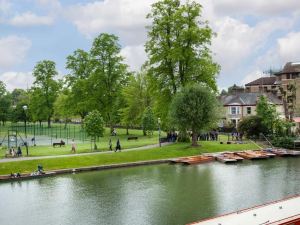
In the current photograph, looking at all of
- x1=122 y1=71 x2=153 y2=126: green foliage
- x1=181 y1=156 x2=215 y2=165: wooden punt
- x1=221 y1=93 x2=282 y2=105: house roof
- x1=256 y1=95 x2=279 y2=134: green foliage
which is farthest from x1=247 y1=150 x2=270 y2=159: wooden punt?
x1=221 y1=93 x2=282 y2=105: house roof

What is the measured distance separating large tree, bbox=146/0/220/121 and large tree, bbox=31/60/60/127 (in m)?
56.2

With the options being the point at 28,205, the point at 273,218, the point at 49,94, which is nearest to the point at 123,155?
the point at 28,205

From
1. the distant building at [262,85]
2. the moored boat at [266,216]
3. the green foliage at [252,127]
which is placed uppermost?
the distant building at [262,85]

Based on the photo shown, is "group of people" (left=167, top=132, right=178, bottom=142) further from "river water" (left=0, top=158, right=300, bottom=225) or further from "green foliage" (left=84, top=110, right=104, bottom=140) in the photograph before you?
"river water" (left=0, top=158, right=300, bottom=225)

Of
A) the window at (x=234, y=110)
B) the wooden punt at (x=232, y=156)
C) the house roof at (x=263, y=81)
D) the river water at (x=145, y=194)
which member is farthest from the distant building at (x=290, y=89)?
the river water at (x=145, y=194)

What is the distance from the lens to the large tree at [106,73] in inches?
3445

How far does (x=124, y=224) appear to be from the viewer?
2889 cm

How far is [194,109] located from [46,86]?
68451 mm

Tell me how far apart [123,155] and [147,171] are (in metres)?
6.86

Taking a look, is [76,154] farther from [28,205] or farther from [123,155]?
[28,205]

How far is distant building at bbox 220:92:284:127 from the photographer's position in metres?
96.1

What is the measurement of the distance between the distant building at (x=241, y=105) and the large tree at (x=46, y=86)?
50586 mm

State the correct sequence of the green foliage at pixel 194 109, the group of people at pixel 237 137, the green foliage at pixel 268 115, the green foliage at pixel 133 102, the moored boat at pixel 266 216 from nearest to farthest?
1. the moored boat at pixel 266 216
2. the green foliage at pixel 194 109
3. the green foliage at pixel 268 115
4. the group of people at pixel 237 137
5. the green foliage at pixel 133 102

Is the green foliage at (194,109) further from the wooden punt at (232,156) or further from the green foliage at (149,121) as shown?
the green foliage at (149,121)
